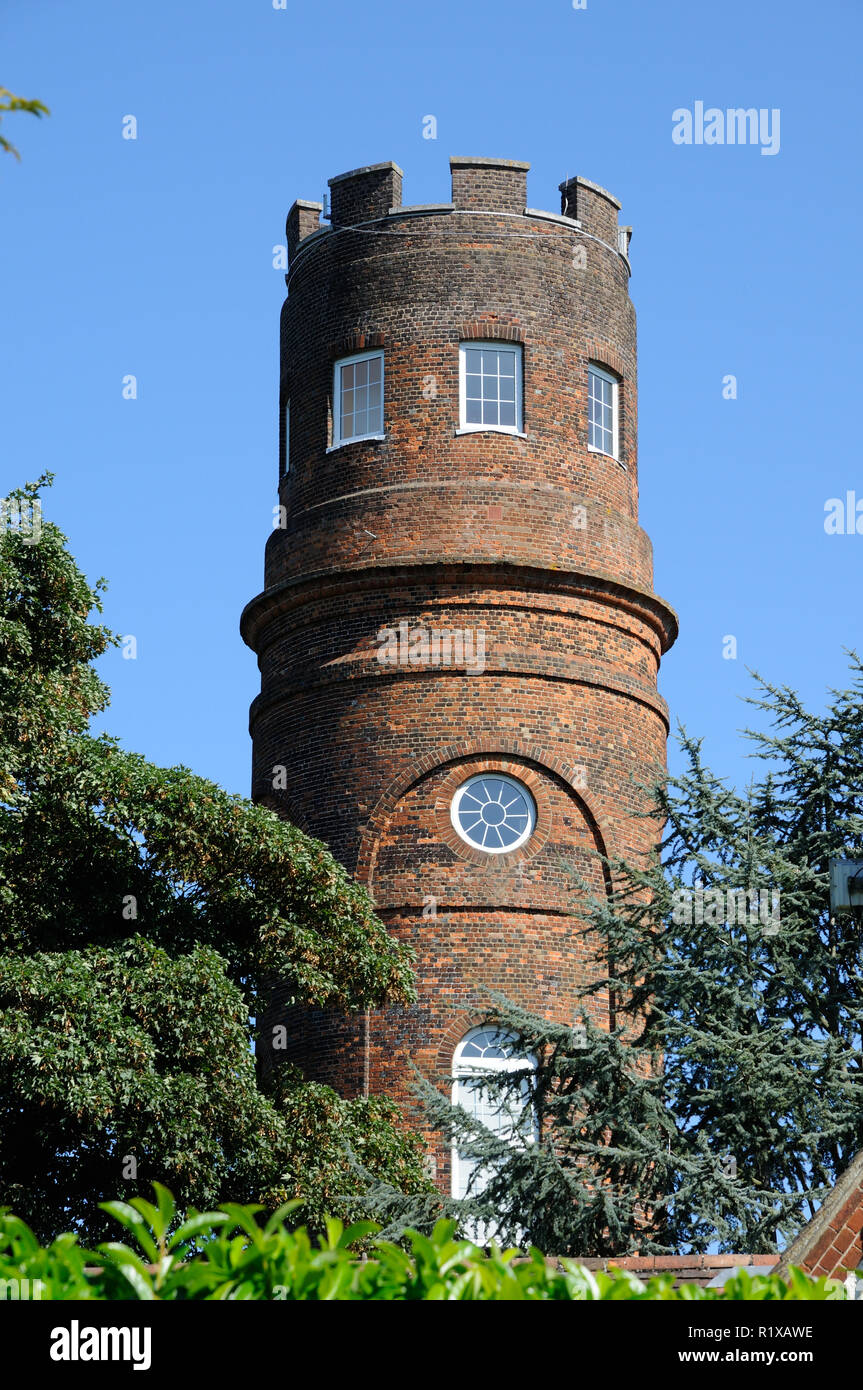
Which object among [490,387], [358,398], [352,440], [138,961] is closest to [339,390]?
[358,398]

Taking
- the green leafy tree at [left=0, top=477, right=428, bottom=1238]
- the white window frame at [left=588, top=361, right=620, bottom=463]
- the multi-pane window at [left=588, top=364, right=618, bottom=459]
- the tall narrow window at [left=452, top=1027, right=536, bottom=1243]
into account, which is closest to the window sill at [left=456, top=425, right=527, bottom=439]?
the multi-pane window at [left=588, top=364, right=618, bottom=459]

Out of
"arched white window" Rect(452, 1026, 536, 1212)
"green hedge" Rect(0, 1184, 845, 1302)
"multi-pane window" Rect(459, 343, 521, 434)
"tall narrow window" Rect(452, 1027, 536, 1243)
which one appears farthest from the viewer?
"multi-pane window" Rect(459, 343, 521, 434)

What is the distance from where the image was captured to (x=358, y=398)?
2523 cm

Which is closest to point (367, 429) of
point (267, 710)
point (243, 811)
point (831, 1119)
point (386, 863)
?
point (267, 710)

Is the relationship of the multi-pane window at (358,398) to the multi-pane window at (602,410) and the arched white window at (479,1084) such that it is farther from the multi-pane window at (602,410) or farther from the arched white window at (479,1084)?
the arched white window at (479,1084)

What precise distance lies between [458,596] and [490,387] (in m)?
3.04

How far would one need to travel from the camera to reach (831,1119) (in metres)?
17.7

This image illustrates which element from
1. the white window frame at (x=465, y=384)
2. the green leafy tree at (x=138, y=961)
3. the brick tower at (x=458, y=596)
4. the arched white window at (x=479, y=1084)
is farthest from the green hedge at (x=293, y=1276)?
the white window frame at (x=465, y=384)

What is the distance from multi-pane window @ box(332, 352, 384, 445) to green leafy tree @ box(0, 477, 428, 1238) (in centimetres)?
609

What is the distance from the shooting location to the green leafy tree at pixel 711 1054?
57.5 ft

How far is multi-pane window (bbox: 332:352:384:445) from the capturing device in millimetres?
24984

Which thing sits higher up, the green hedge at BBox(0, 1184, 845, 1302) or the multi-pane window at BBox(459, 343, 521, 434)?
the multi-pane window at BBox(459, 343, 521, 434)

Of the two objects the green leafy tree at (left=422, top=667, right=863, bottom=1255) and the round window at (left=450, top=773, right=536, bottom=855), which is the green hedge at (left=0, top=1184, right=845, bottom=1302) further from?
the round window at (left=450, top=773, right=536, bottom=855)

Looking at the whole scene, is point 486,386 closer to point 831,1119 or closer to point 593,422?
point 593,422
